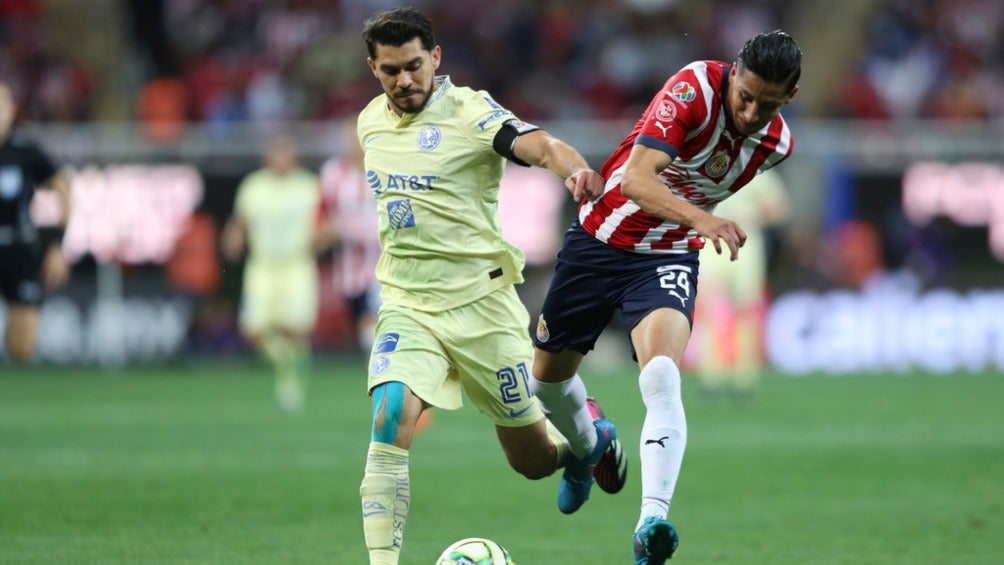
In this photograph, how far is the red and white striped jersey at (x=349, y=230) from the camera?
722 inches

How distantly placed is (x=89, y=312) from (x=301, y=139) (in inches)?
130

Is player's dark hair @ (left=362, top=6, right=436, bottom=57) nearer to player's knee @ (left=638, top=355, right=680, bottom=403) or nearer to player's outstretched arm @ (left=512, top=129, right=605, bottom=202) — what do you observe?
player's outstretched arm @ (left=512, top=129, right=605, bottom=202)

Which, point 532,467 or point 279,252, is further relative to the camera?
point 279,252

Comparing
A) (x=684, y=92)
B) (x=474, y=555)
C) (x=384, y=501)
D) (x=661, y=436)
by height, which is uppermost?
(x=684, y=92)

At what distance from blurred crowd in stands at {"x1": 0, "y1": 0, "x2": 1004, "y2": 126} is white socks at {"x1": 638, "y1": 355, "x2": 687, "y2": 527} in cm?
1479

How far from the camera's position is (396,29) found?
6.27 meters

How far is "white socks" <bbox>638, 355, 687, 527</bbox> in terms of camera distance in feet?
20.0

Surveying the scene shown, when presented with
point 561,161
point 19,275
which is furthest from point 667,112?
point 19,275

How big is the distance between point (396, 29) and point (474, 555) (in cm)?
209

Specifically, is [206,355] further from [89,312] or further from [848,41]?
[848,41]

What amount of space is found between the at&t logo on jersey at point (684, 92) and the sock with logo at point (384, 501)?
1.85 metres

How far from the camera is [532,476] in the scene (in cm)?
729

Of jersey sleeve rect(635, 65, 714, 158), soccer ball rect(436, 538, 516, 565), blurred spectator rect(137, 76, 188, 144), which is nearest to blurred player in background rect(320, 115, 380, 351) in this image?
blurred spectator rect(137, 76, 188, 144)

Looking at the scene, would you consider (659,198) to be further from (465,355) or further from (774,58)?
(465,355)
